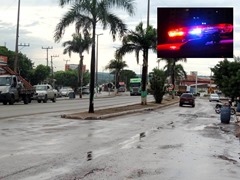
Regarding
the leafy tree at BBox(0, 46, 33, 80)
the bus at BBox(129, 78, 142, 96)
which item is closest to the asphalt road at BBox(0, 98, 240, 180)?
the leafy tree at BBox(0, 46, 33, 80)

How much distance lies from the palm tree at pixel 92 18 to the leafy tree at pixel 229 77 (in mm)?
18973

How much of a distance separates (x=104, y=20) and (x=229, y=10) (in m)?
15.5

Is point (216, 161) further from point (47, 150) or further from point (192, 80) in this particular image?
point (192, 80)

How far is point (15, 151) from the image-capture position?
11.1 metres

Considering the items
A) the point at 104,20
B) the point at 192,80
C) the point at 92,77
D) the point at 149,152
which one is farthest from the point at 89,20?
the point at 192,80

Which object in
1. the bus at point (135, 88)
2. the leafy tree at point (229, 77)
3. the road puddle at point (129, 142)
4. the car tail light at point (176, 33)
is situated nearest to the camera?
the road puddle at point (129, 142)

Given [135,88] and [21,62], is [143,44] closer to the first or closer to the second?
[21,62]

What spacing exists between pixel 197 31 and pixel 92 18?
1428 cm

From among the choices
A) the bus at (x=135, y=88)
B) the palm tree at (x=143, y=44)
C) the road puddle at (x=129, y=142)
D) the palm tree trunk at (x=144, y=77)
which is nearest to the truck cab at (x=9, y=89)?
the palm tree at (x=143, y=44)

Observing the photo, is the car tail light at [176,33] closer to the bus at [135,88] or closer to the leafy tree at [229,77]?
the leafy tree at [229,77]

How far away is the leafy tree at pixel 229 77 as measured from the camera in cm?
4516

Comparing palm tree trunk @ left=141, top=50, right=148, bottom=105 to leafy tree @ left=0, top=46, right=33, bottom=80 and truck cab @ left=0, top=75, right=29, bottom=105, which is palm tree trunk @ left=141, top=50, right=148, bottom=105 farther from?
leafy tree @ left=0, top=46, right=33, bottom=80

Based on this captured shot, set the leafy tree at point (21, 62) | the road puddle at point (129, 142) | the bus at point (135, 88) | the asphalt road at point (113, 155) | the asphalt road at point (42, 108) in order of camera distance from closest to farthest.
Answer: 1. the asphalt road at point (113, 155)
2. the road puddle at point (129, 142)
3. the asphalt road at point (42, 108)
4. the leafy tree at point (21, 62)
5. the bus at point (135, 88)

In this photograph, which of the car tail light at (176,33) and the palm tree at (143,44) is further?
the palm tree at (143,44)
